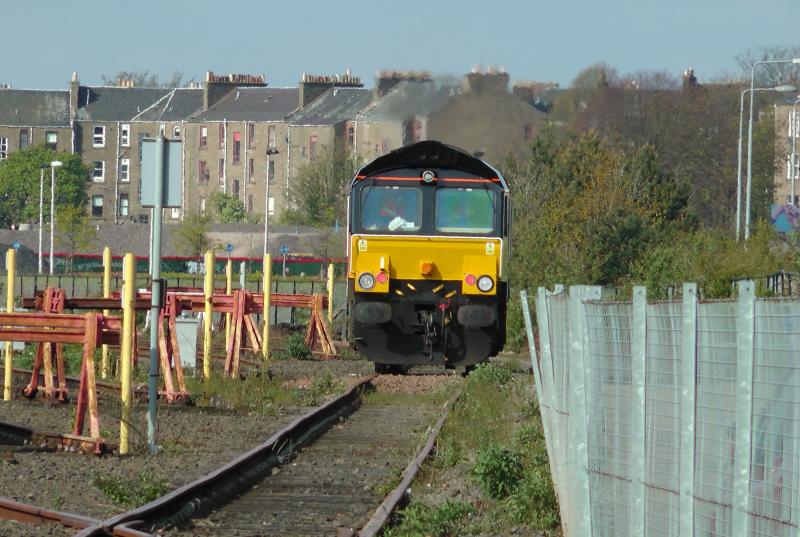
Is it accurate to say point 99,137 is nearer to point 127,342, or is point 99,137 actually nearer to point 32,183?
point 32,183

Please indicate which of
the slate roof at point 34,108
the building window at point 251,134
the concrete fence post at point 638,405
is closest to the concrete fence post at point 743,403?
the concrete fence post at point 638,405

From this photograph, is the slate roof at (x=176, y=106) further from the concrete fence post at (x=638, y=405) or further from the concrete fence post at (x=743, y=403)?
the concrete fence post at (x=743, y=403)

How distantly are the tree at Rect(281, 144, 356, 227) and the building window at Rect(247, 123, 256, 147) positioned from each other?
9.93 meters

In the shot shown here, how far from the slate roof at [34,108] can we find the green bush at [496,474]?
352 feet

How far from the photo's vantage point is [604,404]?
7.81 meters

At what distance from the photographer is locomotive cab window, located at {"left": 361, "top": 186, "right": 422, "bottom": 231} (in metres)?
21.4

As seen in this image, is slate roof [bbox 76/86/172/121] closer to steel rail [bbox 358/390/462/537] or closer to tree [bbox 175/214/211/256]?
tree [bbox 175/214/211/256]

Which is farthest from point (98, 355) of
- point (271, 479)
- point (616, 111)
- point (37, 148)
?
point (37, 148)

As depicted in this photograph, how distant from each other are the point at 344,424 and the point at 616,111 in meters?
53.3

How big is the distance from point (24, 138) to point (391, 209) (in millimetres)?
98430

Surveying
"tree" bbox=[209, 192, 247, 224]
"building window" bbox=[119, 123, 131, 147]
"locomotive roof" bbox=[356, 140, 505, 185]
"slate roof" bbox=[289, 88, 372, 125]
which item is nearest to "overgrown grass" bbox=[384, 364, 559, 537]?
"locomotive roof" bbox=[356, 140, 505, 185]

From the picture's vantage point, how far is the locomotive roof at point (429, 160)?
21.3 metres

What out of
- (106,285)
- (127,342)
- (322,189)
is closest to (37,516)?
(127,342)

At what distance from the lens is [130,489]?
1061cm
